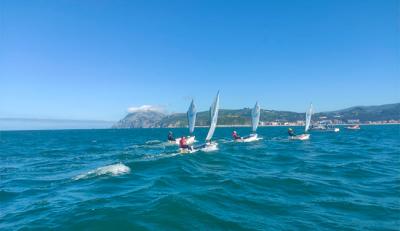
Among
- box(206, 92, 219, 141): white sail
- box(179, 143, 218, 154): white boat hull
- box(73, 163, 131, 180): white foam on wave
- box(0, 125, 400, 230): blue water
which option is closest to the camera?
box(0, 125, 400, 230): blue water

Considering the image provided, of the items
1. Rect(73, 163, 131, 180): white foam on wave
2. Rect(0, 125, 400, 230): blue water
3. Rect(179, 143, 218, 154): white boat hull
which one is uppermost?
Rect(179, 143, 218, 154): white boat hull

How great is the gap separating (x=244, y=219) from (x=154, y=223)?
4563 millimetres

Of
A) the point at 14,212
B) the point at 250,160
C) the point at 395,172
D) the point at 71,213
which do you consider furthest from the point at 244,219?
the point at 250,160

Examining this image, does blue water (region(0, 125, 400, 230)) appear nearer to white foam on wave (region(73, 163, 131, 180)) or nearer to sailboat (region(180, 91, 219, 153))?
white foam on wave (region(73, 163, 131, 180))

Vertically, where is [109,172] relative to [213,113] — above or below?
below

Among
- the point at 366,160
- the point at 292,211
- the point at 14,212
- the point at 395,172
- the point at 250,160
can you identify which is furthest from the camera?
the point at 250,160

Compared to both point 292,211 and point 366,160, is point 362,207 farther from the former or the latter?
point 366,160

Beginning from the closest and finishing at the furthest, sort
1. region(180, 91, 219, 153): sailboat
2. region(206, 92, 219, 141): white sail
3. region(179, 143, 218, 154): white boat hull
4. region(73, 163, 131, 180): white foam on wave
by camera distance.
→ 1. region(73, 163, 131, 180): white foam on wave
2. region(179, 143, 218, 154): white boat hull
3. region(180, 91, 219, 153): sailboat
4. region(206, 92, 219, 141): white sail

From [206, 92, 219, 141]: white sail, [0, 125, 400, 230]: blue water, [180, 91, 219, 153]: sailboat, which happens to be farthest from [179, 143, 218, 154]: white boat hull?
[0, 125, 400, 230]: blue water

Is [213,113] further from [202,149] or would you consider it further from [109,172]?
[109,172]

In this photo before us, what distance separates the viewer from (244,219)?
15.0 m

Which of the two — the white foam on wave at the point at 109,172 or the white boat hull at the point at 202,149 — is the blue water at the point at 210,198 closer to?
the white foam on wave at the point at 109,172

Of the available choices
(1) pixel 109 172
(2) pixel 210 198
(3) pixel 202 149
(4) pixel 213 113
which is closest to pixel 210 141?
(3) pixel 202 149

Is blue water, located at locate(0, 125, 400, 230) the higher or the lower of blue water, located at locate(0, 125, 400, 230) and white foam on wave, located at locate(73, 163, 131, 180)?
the lower
